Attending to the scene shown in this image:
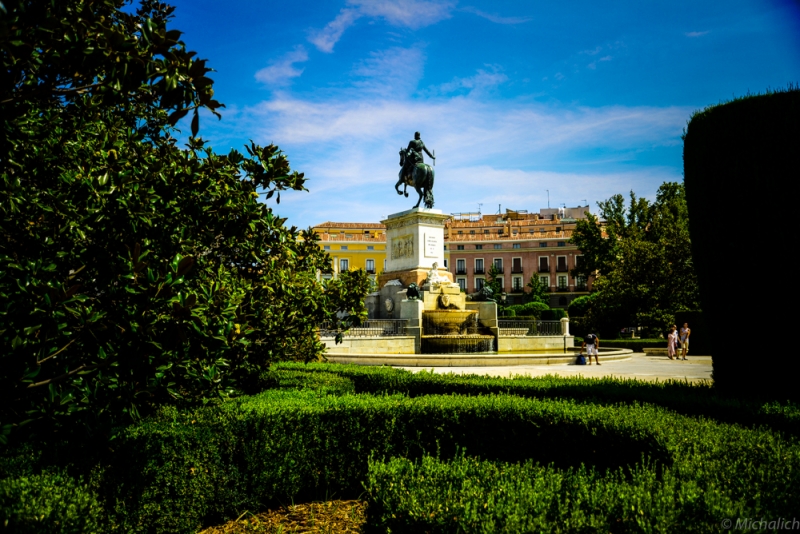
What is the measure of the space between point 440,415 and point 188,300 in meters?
3.38

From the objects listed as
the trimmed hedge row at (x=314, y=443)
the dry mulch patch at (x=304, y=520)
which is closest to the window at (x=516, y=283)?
the trimmed hedge row at (x=314, y=443)

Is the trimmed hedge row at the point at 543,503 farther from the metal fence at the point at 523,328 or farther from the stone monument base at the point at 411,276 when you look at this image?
the metal fence at the point at 523,328

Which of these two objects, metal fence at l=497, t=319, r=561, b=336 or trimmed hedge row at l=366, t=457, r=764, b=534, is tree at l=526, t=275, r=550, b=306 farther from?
trimmed hedge row at l=366, t=457, r=764, b=534

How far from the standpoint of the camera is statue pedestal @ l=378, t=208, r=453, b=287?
27.7 m

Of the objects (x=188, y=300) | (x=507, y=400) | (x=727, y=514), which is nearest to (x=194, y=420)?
(x=188, y=300)

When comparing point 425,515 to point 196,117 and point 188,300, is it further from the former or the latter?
point 196,117

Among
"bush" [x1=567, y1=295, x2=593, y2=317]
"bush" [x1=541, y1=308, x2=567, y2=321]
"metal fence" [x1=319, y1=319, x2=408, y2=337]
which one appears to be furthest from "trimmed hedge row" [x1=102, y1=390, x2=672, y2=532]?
"bush" [x1=541, y1=308, x2=567, y2=321]

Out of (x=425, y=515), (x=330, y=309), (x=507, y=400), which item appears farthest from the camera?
(x=330, y=309)

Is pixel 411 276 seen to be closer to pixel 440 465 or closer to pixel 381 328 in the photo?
pixel 381 328

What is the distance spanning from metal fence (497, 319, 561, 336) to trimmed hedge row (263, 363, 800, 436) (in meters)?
19.9

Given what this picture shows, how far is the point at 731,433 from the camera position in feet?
15.8

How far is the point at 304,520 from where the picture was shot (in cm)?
512

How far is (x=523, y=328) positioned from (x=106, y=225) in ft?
89.2

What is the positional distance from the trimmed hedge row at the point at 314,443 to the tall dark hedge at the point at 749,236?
73.0 inches
